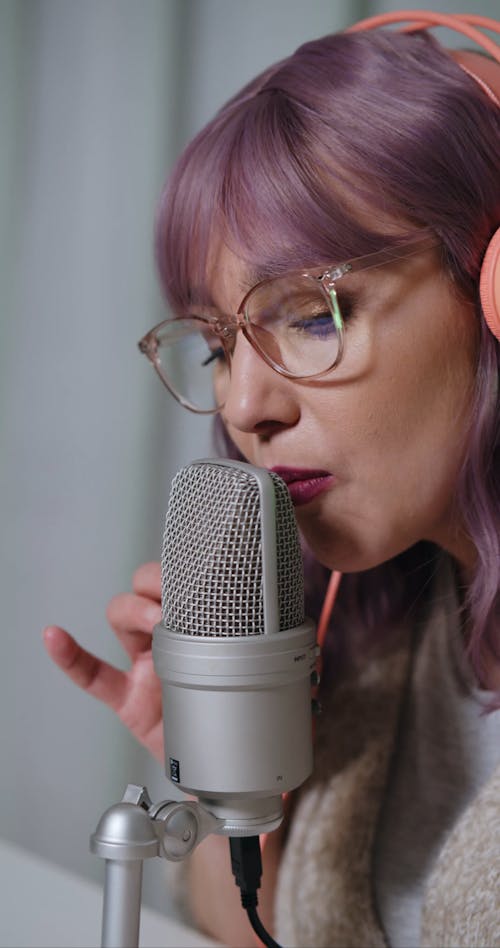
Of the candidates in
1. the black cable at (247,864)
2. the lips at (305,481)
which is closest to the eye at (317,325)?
the lips at (305,481)

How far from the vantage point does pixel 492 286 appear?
664mm

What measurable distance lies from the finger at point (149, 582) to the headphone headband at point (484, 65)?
422 millimetres

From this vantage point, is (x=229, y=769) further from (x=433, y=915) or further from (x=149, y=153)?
(x=149, y=153)

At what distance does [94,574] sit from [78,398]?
11.3 inches

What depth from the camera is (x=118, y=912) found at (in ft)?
1.65

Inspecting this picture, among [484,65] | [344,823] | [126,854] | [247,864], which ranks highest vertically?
[484,65]

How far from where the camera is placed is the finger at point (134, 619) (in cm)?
90

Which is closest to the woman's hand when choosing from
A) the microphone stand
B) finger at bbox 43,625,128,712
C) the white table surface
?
finger at bbox 43,625,128,712

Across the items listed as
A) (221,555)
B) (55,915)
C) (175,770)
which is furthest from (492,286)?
(55,915)

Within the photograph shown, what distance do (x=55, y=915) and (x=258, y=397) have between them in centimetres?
53

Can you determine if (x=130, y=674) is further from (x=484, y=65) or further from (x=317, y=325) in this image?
(x=484, y=65)

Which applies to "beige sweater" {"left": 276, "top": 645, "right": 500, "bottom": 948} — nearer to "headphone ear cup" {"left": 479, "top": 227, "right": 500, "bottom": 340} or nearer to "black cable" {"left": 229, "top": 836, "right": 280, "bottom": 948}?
"black cable" {"left": 229, "top": 836, "right": 280, "bottom": 948}

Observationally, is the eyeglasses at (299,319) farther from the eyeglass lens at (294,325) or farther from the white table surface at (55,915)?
the white table surface at (55,915)

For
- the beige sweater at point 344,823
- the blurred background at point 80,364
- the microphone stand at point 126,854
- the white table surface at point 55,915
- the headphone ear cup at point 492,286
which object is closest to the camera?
the microphone stand at point 126,854
